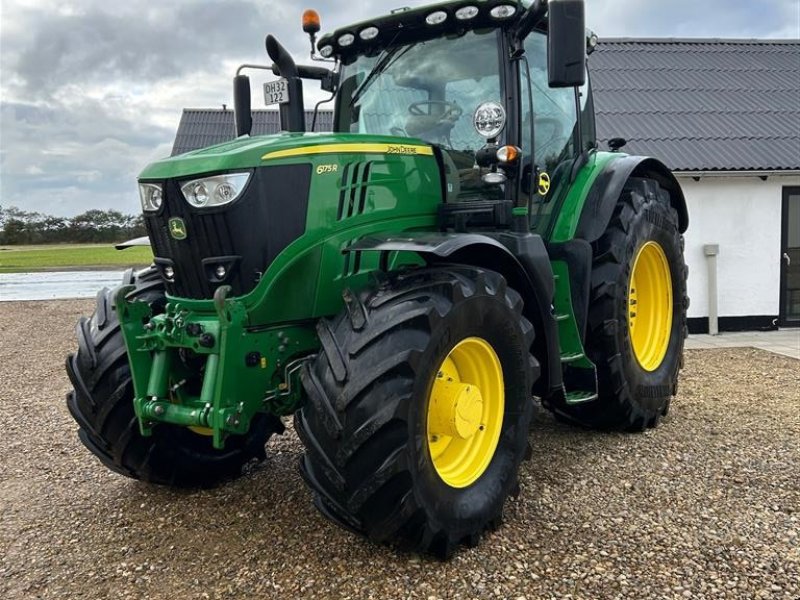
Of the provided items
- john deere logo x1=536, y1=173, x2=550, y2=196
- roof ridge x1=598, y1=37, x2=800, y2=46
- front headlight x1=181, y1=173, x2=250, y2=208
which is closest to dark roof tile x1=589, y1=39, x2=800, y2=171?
roof ridge x1=598, y1=37, x2=800, y2=46

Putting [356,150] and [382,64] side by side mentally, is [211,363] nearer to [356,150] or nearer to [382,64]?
[356,150]

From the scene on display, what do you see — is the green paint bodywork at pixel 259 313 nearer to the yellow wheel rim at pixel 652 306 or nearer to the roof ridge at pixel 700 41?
the yellow wheel rim at pixel 652 306

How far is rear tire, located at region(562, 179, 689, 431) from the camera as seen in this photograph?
4.21 meters

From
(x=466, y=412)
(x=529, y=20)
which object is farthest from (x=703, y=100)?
(x=466, y=412)

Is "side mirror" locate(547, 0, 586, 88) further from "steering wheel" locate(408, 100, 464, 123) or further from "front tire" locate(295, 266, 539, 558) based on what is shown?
"front tire" locate(295, 266, 539, 558)

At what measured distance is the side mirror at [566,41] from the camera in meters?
3.07

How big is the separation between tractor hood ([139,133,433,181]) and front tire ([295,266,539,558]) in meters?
0.67

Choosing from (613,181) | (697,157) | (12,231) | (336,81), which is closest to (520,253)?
(613,181)

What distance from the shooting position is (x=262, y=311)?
2.89 metres

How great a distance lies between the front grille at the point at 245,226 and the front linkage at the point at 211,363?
0.52 ft

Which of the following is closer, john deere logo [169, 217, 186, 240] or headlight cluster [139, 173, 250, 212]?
headlight cluster [139, 173, 250, 212]

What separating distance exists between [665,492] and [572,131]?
223cm

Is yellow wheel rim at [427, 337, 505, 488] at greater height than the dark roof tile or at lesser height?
lesser

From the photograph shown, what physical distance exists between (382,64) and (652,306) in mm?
2579
